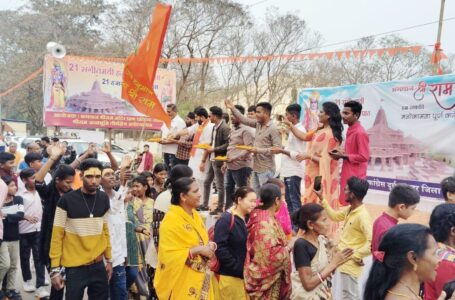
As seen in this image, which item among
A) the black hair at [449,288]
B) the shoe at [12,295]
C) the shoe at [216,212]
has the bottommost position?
the shoe at [12,295]

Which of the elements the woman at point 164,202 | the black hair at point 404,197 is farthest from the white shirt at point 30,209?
the black hair at point 404,197

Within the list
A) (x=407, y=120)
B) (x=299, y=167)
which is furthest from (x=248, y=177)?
(x=407, y=120)

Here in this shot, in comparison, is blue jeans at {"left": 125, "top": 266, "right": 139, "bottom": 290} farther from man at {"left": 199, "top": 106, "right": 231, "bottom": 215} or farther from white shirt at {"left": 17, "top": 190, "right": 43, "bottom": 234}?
man at {"left": 199, "top": 106, "right": 231, "bottom": 215}

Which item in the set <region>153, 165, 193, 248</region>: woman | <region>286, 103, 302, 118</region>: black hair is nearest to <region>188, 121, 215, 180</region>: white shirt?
<region>286, 103, 302, 118</region>: black hair

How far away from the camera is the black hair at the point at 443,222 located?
318cm

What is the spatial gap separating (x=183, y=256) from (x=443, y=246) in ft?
6.16

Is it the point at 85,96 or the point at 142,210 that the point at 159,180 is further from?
the point at 85,96

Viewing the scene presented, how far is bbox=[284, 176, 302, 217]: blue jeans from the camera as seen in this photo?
281 inches

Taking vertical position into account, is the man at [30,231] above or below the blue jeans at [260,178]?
below

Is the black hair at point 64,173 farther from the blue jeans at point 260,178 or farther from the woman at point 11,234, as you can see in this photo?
the blue jeans at point 260,178

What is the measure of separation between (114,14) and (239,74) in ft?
28.5

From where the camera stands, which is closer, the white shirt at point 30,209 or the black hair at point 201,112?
the white shirt at point 30,209

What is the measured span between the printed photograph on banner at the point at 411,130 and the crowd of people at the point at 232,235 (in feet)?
5.47

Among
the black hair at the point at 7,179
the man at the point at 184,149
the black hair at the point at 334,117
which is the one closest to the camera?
the black hair at the point at 7,179
